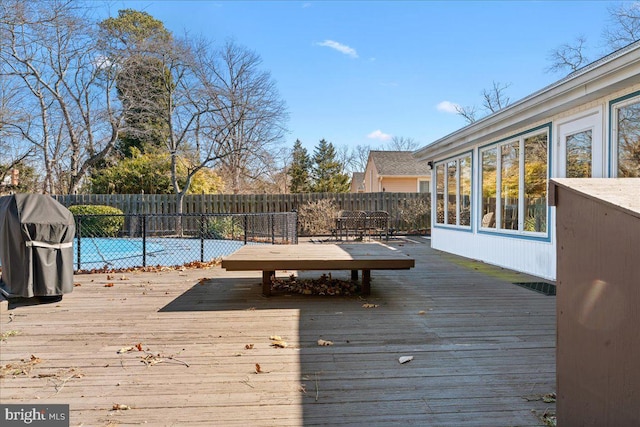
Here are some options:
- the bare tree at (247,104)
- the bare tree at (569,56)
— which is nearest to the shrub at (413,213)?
the bare tree at (247,104)

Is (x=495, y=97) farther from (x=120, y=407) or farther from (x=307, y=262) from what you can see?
(x=120, y=407)

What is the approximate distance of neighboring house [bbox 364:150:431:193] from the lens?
23031 mm

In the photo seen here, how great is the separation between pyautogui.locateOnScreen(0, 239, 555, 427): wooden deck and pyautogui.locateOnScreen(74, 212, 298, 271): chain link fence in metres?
4.67

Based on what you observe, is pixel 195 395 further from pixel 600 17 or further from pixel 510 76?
pixel 510 76

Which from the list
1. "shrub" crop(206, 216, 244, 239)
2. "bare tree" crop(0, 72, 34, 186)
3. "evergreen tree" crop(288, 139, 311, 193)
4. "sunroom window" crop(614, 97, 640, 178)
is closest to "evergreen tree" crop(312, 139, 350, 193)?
"evergreen tree" crop(288, 139, 311, 193)

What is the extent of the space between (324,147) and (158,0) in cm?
2034

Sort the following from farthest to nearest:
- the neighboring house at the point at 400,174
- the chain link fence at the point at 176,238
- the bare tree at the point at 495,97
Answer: the bare tree at the point at 495,97, the neighboring house at the point at 400,174, the chain link fence at the point at 176,238

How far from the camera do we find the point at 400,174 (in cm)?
2303

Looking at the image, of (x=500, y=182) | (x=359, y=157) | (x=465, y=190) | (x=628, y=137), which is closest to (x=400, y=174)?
(x=465, y=190)

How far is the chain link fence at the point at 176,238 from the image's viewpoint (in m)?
9.76

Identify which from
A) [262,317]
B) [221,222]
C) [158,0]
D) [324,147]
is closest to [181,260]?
[221,222]

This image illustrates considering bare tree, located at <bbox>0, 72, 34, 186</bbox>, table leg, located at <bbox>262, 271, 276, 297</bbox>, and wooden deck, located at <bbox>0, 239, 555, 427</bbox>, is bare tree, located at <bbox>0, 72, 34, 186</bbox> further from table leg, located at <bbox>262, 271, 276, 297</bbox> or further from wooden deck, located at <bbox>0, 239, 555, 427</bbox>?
table leg, located at <bbox>262, 271, 276, 297</bbox>

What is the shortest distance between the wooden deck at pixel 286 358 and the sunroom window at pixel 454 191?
418 centimetres

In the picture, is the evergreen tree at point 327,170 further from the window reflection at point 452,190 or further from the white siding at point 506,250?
the white siding at point 506,250
